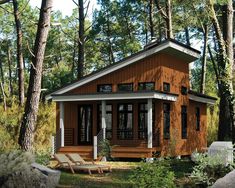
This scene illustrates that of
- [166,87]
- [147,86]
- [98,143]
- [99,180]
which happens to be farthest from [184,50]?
[99,180]

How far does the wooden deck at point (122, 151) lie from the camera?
2095 centimetres

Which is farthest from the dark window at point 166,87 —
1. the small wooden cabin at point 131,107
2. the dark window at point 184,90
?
the dark window at point 184,90

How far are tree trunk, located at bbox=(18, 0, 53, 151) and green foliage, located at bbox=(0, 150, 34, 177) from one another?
4.82 feet

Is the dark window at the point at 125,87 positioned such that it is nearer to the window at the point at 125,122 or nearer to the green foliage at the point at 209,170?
the window at the point at 125,122

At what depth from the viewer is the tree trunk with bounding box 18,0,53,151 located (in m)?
12.0

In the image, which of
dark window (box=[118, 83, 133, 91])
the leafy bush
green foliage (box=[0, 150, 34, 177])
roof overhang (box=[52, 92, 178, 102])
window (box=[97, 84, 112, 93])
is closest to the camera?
the leafy bush

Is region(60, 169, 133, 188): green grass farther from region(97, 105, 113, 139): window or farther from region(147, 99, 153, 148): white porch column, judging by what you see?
region(97, 105, 113, 139): window

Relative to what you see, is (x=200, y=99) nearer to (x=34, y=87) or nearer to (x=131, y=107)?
(x=131, y=107)

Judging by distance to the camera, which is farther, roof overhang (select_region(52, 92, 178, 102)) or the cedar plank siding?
the cedar plank siding

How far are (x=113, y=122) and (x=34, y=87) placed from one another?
1116cm

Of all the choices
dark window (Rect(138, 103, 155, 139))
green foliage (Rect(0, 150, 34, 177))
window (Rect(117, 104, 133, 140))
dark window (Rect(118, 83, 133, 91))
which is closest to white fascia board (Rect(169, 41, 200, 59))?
dark window (Rect(118, 83, 133, 91))

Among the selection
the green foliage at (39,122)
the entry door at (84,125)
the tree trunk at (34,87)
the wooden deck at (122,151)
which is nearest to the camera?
the tree trunk at (34,87)

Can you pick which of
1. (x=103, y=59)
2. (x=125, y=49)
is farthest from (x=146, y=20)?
(x=103, y=59)

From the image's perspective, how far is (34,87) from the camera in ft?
39.5
